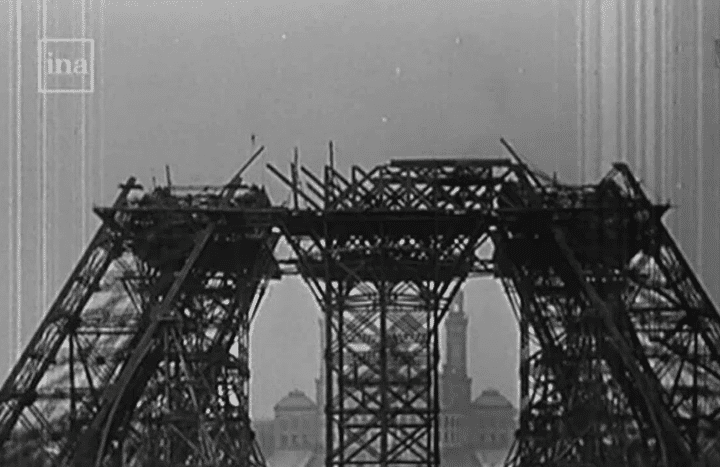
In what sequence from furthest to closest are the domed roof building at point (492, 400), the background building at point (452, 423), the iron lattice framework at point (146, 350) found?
the background building at point (452, 423), the domed roof building at point (492, 400), the iron lattice framework at point (146, 350)

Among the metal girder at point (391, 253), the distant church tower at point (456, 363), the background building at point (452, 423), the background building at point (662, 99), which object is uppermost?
the background building at point (662, 99)

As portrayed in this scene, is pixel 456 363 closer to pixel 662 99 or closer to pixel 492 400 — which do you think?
pixel 492 400

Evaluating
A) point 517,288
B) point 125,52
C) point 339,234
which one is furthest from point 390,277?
point 125,52

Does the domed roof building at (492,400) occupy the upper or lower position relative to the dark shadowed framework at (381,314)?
lower

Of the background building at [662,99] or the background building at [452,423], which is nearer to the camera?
the background building at [662,99]

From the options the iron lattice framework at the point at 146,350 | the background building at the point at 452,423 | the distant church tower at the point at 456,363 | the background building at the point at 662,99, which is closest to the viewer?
the iron lattice framework at the point at 146,350

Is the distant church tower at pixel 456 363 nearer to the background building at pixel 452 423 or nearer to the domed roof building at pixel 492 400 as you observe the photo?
the background building at pixel 452 423

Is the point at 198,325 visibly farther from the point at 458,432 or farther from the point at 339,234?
the point at 458,432

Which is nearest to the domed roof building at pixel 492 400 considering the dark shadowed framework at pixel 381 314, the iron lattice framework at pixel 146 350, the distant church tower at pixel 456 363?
the distant church tower at pixel 456 363
